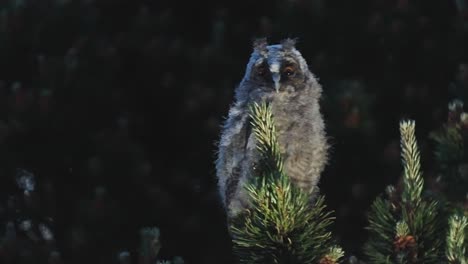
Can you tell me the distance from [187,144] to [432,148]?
1.83 metres

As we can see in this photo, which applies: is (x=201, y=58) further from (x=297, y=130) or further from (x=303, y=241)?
(x=303, y=241)

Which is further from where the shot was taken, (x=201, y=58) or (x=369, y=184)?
(x=201, y=58)

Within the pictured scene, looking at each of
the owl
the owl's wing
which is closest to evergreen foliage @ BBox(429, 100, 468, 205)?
the owl

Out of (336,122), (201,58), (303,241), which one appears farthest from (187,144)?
(303,241)

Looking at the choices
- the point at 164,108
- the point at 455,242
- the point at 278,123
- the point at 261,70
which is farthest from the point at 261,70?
the point at 164,108

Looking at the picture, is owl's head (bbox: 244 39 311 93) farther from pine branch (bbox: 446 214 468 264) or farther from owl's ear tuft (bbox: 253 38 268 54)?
pine branch (bbox: 446 214 468 264)

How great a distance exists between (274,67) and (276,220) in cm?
147

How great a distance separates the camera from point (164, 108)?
6.36 m

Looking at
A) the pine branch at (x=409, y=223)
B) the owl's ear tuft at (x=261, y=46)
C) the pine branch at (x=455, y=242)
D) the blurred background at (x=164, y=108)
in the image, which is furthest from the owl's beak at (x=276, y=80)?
the blurred background at (x=164, y=108)

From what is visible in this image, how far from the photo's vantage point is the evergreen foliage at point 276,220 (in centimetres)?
147

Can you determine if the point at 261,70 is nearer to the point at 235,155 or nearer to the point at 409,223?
the point at 235,155

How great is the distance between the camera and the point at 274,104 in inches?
118

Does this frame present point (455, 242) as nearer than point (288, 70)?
Yes

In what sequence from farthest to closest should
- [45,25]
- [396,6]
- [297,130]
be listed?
[396,6] → [45,25] → [297,130]
